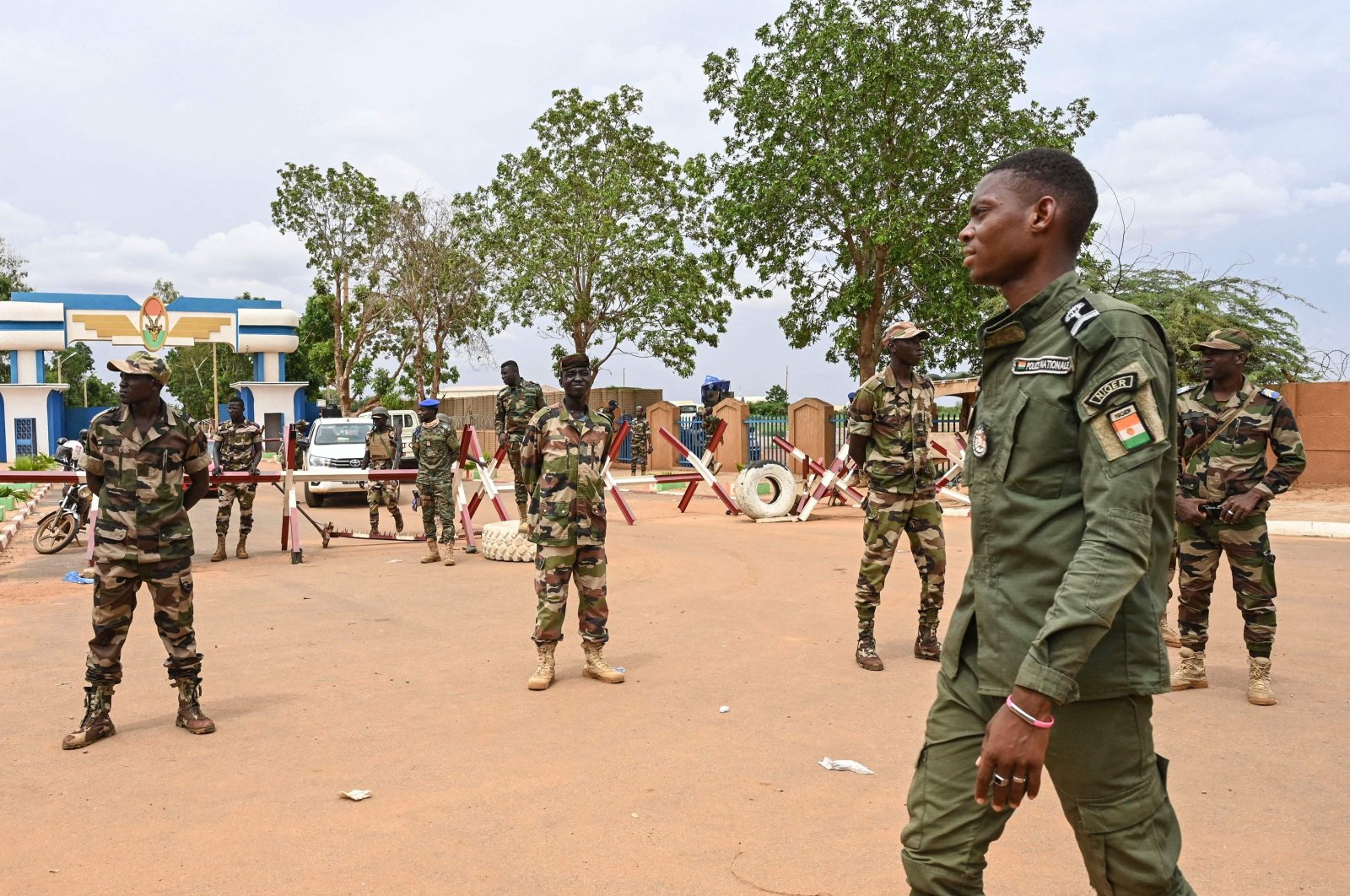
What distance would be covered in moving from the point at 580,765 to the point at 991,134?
2121 cm

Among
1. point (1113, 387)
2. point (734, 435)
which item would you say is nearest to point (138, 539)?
point (1113, 387)

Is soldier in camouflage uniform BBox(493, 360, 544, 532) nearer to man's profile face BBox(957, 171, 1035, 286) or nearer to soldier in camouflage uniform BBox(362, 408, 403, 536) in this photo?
soldier in camouflage uniform BBox(362, 408, 403, 536)

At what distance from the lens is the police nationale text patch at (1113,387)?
2051 mm

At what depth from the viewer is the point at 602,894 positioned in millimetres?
3389

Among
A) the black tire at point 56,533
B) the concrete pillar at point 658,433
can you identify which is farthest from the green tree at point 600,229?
the black tire at point 56,533

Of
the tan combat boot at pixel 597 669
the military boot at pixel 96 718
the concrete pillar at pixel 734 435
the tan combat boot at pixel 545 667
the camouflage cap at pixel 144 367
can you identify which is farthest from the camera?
the concrete pillar at pixel 734 435

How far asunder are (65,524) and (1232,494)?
1360 cm

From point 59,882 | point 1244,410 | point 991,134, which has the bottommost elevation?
point 59,882

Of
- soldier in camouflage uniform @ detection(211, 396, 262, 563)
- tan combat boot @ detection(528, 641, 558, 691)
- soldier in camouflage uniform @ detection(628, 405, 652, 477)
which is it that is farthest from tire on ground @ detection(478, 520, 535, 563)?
soldier in camouflage uniform @ detection(628, 405, 652, 477)

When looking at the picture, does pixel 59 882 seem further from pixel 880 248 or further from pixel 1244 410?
pixel 880 248

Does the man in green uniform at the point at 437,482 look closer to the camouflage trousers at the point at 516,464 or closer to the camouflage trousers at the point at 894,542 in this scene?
the camouflage trousers at the point at 516,464

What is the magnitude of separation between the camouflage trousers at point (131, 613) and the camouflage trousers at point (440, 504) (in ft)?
20.7

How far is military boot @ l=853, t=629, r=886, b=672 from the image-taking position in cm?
645

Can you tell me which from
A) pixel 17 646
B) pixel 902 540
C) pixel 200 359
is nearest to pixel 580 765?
pixel 17 646
